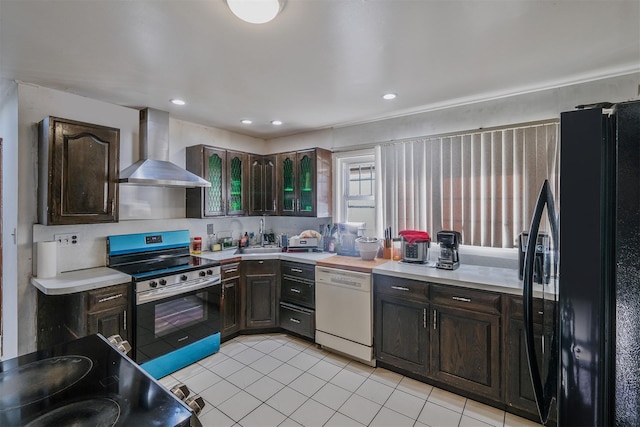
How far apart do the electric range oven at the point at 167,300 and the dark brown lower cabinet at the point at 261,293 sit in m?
0.39

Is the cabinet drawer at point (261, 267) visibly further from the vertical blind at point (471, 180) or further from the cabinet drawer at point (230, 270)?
the vertical blind at point (471, 180)

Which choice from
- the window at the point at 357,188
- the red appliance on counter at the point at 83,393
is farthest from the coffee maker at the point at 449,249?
the red appliance on counter at the point at 83,393

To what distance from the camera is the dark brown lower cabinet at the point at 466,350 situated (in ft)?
7.11

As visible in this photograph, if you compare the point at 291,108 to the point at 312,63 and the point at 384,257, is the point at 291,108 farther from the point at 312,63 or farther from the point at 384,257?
the point at 384,257

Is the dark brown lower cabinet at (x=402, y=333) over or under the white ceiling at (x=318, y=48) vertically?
under

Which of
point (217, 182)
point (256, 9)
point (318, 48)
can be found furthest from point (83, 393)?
point (217, 182)

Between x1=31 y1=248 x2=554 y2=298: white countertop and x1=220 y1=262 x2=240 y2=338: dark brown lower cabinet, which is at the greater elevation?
x1=31 y1=248 x2=554 y2=298: white countertop

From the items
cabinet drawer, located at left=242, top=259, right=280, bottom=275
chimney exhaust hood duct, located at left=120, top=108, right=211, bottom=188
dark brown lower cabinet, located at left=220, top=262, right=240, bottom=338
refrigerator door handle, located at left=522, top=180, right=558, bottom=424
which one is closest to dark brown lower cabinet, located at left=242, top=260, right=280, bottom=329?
cabinet drawer, located at left=242, top=259, right=280, bottom=275

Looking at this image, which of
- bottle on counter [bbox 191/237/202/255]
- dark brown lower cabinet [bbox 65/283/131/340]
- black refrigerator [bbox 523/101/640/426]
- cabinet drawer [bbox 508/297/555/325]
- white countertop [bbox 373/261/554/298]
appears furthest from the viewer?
Result: bottle on counter [bbox 191/237/202/255]

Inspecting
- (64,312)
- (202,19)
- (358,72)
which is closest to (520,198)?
(358,72)

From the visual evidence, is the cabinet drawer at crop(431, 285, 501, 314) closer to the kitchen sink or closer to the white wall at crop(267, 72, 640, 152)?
the white wall at crop(267, 72, 640, 152)

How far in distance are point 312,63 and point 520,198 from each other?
7.04 ft

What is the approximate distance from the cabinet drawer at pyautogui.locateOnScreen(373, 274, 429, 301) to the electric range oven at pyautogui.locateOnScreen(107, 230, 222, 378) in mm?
1702

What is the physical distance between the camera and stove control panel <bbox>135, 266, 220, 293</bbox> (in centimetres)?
249
